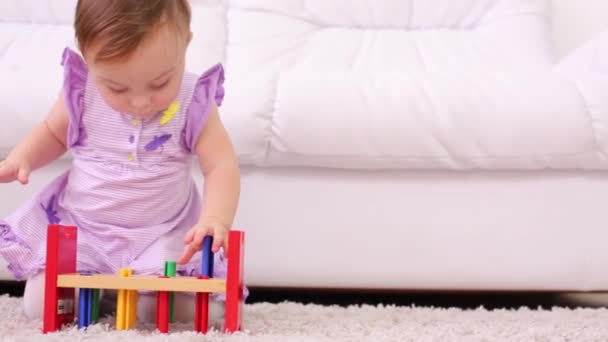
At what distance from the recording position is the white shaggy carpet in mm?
842

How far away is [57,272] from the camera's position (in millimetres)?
876

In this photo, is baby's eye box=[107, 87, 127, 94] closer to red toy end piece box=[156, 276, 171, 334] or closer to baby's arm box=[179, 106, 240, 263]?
baby's arm box=[179, 106, 240, 263]

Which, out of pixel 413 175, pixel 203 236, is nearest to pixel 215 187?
pixel 203 236

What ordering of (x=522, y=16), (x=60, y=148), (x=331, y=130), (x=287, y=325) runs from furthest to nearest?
(x=522, y=16)
(x=331, y=130)
(x=60, y=148)
(x=287, y=325)

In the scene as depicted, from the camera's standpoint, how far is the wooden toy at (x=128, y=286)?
85 cm

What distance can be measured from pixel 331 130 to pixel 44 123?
1.36 feet

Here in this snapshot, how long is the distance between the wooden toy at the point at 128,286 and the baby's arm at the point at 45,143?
141 mm

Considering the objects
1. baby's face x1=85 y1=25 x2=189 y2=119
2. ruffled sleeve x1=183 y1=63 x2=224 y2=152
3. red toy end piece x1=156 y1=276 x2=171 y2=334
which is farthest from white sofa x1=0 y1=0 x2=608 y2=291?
red toy end piece x1=156 y1=276 x2=171 y2=334

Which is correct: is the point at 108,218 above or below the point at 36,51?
below

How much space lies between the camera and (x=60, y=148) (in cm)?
107

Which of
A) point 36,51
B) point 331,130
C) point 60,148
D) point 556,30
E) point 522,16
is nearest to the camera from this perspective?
point 60,148

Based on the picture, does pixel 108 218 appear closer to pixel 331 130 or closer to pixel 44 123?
pixel 44 123

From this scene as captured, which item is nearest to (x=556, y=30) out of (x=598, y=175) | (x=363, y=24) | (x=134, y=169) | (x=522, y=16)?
(x=522, y=16)

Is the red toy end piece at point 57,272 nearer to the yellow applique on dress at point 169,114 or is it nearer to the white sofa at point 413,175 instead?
the yellow applique on dress at point 169,114
